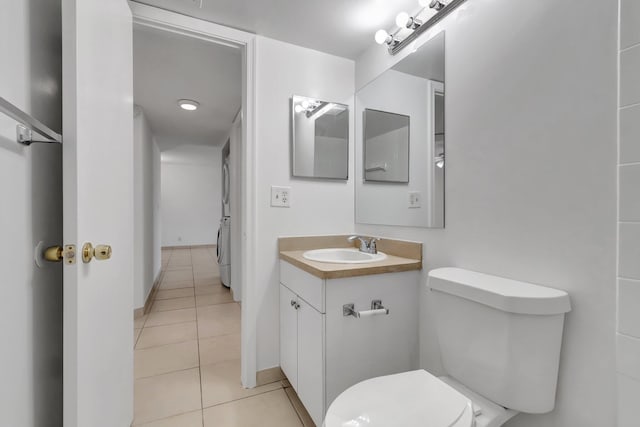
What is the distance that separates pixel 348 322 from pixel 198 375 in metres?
1.19

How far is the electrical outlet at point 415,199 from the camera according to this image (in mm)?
1413

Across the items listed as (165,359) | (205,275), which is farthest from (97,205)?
(205,275)

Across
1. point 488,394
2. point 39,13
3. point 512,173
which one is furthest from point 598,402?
point 39,13

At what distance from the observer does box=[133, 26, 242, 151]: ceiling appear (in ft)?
5.81

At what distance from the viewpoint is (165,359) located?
1.93m

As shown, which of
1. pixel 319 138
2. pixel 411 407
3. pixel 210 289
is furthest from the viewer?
pixel 210 289

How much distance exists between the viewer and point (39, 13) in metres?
0.74

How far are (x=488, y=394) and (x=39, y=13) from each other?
1.72 metres

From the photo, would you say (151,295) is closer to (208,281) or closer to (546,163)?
(208,281)

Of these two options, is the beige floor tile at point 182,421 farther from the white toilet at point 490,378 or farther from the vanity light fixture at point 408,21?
the vanity light fixture at point 408,21

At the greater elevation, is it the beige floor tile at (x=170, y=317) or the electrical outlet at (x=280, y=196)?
the electrical outlet at (x=280, y=196)

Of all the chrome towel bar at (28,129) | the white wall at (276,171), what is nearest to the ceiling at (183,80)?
the white wall at (276,171)

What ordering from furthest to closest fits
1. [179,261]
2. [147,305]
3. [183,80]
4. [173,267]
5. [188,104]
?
[179,261] → [173,267] → [147,305] → [188,104] → [183,80]

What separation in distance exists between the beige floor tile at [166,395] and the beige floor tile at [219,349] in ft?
0.51
